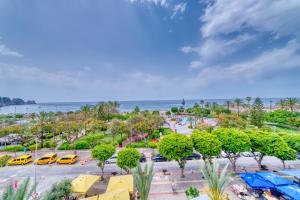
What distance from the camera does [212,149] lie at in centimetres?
2411

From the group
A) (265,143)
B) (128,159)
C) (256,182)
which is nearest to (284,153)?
(265,143)

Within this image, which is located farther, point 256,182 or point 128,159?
point 128,159

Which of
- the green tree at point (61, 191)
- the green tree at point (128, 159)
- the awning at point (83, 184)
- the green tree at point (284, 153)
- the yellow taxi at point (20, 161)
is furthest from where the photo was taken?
the yellow taxi at point (20, 161)

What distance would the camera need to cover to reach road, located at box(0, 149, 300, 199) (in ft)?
75.8

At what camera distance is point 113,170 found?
2856 cm

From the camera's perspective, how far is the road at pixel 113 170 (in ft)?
75.8

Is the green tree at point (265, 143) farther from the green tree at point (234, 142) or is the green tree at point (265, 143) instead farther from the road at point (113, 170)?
the road at point (113, 170)

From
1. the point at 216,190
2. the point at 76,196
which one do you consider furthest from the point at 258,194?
the point at 76,196

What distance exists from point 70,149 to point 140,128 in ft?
50.7

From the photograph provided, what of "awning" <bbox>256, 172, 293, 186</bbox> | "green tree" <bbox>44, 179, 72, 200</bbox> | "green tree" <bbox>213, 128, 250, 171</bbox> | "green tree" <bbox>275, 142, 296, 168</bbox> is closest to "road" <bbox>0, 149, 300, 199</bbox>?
"green tree" <bbox>213, 128, 250, 171</bbox>

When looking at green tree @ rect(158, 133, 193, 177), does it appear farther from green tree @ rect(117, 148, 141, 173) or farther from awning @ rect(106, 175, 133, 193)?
awning @ rect(106, 175, 133, 193)

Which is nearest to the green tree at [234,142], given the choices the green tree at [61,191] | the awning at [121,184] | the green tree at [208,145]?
the green tree at [208,145]

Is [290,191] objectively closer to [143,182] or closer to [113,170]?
[143,182]

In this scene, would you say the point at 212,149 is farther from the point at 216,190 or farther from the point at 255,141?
the point at 216,190
